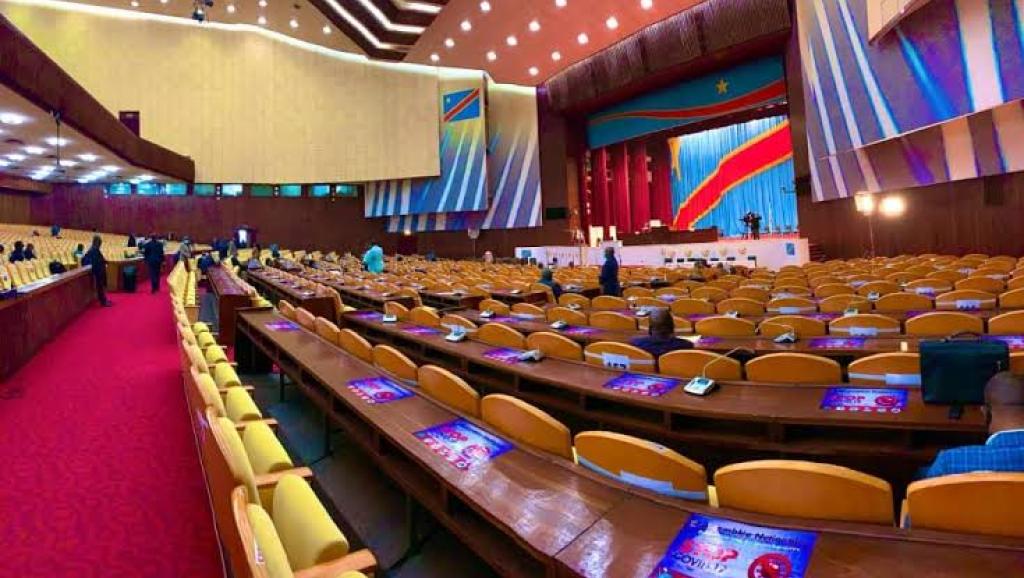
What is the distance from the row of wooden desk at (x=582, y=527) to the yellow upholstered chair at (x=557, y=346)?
1.56 meters

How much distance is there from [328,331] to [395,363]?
4.80ft

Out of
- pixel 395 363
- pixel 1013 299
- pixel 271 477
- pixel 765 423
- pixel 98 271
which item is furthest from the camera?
pixel 98 271

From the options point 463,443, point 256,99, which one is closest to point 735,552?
point 463,443

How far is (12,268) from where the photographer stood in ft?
28.1

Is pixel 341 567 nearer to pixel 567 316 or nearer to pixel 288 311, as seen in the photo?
pixel 567 316

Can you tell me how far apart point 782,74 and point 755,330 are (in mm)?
13829

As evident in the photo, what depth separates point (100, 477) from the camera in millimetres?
3162

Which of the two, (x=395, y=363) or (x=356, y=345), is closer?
(x=395, y=363)

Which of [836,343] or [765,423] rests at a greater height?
[836,343]

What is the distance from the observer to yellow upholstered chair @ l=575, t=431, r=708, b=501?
1611 millimetres

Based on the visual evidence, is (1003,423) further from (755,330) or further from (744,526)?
(755,330)

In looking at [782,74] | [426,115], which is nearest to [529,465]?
[782,74]

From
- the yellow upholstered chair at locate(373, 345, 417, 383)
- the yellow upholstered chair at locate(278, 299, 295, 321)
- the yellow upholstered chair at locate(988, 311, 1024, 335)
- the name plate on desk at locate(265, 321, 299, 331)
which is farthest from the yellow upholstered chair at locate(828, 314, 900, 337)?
the yellow upholstered chair at locate(278, 299, 295, 321)

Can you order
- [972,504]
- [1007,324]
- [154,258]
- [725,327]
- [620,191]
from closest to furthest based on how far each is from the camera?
[972,504] < [1007,324] < [725,327] < [154,258] < [620,191]
